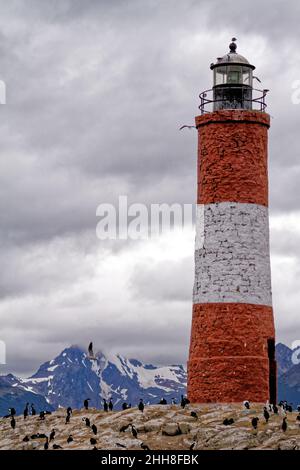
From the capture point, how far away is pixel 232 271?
7394cm

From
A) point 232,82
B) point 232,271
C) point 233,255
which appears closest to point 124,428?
point 232,271

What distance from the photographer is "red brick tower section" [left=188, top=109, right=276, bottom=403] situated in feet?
243

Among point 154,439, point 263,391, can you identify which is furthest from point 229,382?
point 154,439

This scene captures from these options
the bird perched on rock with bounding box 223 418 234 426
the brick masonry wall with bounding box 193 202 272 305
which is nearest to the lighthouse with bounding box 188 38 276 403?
the brick masonry wall with bounding box 193 202 272 305

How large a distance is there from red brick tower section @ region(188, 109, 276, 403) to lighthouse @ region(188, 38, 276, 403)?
0.19 ft

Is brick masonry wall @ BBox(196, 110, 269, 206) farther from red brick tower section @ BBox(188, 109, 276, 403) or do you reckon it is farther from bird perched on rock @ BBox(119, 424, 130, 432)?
bird perched on rock @ BBox(119, 424, 130, 432)

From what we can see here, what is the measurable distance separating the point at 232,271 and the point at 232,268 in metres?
0.19

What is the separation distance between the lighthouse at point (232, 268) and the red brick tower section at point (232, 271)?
59mm

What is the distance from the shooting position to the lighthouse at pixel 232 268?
7394 centimetres

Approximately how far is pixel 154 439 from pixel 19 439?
10763mm

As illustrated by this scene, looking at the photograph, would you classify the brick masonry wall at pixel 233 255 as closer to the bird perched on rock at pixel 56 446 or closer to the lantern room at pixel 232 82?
the lantern room at pixel 232 82

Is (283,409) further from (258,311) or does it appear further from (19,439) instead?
(19,439)

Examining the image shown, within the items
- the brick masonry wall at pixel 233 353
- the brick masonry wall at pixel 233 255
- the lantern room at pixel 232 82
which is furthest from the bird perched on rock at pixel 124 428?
the lantern room at pixel 232 82

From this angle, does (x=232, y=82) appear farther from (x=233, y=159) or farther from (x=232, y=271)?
(x=232, y=271)
